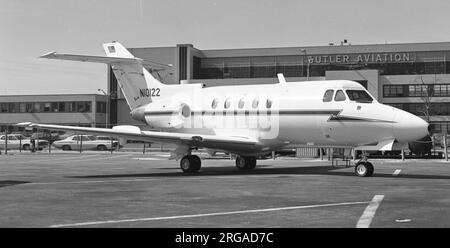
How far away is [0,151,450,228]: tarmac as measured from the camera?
999cm

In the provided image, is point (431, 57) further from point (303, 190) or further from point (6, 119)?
point (303, 190)

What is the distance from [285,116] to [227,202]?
28.2 ft

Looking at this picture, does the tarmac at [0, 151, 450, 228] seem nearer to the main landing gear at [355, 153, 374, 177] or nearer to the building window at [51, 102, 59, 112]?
the main landing gear at [355, 153, 374, 177]

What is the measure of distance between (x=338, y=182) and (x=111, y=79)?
75.5 meters

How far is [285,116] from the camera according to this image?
20922mm

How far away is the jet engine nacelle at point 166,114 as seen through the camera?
24.1 metres

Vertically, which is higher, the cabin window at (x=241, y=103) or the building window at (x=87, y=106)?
the building window at (x=87, y=106)

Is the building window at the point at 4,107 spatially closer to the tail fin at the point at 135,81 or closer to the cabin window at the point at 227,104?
the tail fin at the point at 135,81

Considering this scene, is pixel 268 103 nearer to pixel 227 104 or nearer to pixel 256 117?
pixel 256 117

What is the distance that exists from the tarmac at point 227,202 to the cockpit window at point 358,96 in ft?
8.79

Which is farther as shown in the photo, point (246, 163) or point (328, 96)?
point (246, 163)

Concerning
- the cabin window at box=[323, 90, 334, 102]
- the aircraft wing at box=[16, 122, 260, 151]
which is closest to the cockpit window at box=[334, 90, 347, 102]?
the cabin window at box=[323, 90, 334, 102]

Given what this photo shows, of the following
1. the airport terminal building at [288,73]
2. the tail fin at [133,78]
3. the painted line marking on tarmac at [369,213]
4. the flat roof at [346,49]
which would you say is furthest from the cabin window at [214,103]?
the flat roof at [346,49]

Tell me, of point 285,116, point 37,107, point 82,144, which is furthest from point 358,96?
point 37,107
